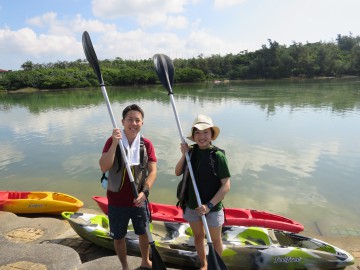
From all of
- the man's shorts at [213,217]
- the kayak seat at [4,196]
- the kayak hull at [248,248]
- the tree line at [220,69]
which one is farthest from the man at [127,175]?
the tree line at [220,69]

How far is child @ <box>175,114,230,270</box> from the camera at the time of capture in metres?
3.01

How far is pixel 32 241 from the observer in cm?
528

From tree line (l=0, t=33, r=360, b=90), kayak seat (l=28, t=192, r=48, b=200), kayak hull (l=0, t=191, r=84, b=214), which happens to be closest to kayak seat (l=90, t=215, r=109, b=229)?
kayak hull (l=0, t=191, r=84, b=214)

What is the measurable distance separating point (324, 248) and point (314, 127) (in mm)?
12299

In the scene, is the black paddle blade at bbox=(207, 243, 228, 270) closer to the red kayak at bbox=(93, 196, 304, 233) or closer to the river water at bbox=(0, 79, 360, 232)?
the red kayak at bbox=(93, 196, 304, 233)

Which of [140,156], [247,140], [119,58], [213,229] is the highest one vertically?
[119,58]

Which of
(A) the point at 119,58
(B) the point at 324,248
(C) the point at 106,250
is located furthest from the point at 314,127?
(A) the point at 119,58

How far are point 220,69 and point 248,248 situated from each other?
7737 cm

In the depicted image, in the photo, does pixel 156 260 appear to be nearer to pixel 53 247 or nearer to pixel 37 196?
pixel 53 247

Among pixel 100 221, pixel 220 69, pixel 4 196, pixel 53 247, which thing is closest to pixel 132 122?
pixel 53 247

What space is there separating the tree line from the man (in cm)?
5674

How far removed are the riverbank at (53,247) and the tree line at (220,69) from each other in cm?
5451

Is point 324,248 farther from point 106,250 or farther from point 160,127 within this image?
point 160,127

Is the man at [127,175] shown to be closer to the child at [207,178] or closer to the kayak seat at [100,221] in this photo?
the child at [207,178]
